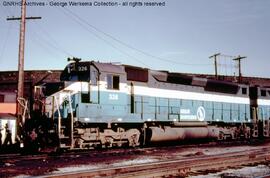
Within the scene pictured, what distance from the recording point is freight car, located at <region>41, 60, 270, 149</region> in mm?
14359

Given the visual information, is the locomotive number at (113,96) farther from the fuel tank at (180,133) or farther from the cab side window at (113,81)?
the fuel tank at (180,133)

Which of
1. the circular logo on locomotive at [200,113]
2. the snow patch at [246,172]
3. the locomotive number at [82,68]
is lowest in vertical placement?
the snow patch at [246,172]

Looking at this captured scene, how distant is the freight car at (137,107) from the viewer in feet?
47.1

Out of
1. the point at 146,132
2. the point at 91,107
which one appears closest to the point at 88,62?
the point at 91,107

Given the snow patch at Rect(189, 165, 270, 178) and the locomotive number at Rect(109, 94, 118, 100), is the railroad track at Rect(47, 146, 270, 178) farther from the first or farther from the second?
the locomotive number at Rect(109, 94, 118, 100)

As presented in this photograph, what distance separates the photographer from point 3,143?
1695 centimetres

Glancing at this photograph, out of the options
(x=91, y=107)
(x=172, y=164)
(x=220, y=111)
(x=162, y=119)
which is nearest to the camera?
(x=172, y=164)

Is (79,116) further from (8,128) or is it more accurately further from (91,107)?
(8,128)

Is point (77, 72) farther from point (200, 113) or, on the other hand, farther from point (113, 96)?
point (200, 113)

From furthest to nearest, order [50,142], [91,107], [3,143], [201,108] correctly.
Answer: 1. [201,108]
2. [3,143]
3. [91,107]
4. [50,142]

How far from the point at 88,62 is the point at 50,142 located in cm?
369

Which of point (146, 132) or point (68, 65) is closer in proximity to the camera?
point (68, 65)

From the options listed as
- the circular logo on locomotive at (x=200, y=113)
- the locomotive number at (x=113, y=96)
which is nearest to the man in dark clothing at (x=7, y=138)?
the locomotive number at (x=113, y=96)

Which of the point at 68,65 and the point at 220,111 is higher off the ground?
the point at 68,65
